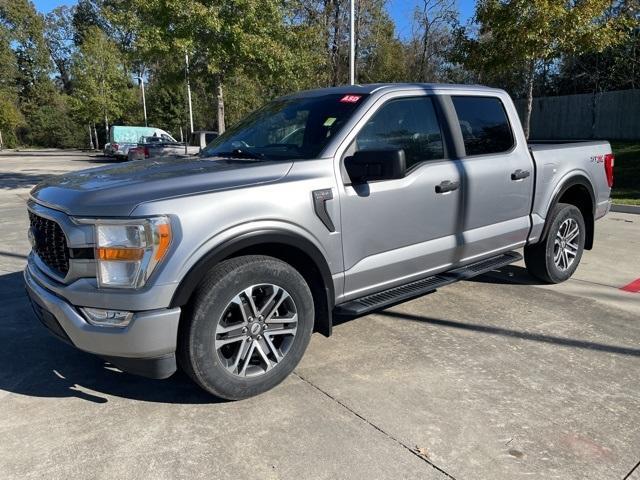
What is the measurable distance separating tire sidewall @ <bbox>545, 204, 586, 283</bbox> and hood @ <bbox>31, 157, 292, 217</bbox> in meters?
3.12

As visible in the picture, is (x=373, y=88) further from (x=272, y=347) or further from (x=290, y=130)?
(x=272, y=347)

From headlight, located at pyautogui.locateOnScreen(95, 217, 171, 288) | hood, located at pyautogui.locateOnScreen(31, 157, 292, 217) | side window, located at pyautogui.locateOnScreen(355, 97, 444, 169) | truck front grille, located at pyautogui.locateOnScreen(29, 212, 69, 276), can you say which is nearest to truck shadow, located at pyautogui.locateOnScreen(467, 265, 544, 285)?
side window, located at pyautogui.locateOnScreen(355, 97, 444, 169)

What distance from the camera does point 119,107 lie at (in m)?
44.4

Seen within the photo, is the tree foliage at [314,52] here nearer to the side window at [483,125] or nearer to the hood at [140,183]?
the side window at [483,125]

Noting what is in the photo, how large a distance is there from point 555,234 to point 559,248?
28 cm

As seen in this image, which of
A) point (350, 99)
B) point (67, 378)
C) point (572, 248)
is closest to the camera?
point (67, 378)

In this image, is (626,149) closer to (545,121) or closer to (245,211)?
(545,121)

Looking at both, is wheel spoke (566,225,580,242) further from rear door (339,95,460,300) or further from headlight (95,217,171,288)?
headlight (95,217,171,288)

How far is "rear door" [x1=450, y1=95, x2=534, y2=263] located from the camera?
168 inches

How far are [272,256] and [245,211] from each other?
1.41ft

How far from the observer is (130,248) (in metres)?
2.66

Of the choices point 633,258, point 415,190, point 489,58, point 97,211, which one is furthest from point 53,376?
point 489,58

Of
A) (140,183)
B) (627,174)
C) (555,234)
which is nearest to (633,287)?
(555,234)

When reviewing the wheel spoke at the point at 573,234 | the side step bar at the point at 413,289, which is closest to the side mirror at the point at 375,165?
the side step bar at the point at 413,289
